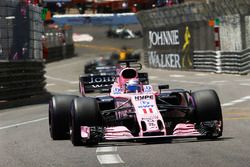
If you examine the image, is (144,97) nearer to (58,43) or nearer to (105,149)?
(105,149)

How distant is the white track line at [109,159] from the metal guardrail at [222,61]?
1040 inches

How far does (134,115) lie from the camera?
40.0ft

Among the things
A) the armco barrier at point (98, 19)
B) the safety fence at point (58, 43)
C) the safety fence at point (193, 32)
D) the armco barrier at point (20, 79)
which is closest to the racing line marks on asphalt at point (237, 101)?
the armco barrier at point (20, 79)

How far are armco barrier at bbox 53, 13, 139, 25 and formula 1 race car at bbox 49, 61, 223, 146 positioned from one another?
51803 mm

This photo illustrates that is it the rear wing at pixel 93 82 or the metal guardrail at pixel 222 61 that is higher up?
the rear wing at pixel 93 82

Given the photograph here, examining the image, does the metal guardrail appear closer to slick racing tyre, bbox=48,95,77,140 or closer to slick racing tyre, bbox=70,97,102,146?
slick racing tyre, bbox=48,95,77,140

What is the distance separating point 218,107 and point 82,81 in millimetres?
5131

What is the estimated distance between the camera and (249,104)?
67.9 feet

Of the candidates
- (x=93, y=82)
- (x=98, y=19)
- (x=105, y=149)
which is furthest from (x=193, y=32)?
(x=105, y=149)

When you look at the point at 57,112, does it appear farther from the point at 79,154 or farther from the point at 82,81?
the point at 82,81

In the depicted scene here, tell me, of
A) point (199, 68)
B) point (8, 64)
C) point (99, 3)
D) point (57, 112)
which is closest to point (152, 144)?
point (57, 112)

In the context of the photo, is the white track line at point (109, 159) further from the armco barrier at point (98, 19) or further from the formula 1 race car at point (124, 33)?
the formula 1 race car at point (124, 33)

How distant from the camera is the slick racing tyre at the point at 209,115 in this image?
12141 mm

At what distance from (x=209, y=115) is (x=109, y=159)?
2714 mm
